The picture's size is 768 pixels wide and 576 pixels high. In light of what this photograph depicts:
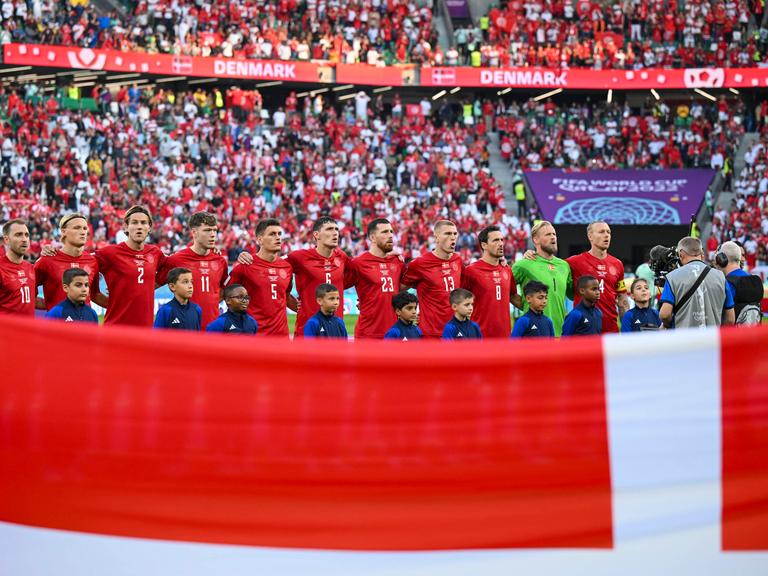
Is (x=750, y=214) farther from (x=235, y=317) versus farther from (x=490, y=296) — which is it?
(x=235, y=317)

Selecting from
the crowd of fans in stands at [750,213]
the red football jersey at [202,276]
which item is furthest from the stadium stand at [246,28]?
the red football jersey at [202,276]

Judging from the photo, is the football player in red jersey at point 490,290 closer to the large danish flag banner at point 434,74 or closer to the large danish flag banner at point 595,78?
the large danish flag banner at point 434,74

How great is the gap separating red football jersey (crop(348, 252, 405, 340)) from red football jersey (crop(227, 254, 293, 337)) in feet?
2.47

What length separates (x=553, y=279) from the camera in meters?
9.62

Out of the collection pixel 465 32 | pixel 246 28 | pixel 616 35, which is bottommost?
pixel 616 35

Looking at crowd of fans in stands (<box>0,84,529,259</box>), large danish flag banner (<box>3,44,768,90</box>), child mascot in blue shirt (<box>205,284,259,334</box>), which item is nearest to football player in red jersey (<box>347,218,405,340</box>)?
child mascot in blue shirt (<box>205,284,259,334</box>)

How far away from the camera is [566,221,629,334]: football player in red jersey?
9.63 m

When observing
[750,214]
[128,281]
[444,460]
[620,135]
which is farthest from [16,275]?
[620,135]

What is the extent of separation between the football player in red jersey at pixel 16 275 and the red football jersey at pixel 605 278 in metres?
4.86

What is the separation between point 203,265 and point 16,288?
5.23 feet

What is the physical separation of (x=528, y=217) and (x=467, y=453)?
31.7 metres

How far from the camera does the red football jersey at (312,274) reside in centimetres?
952

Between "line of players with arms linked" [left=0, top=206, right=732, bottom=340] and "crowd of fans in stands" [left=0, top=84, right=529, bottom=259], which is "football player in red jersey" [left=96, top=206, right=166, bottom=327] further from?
"crowd of fans in stands" [left=0, top=84, right=529, bottom=259]

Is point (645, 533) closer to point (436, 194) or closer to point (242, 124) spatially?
point (436, 194)
